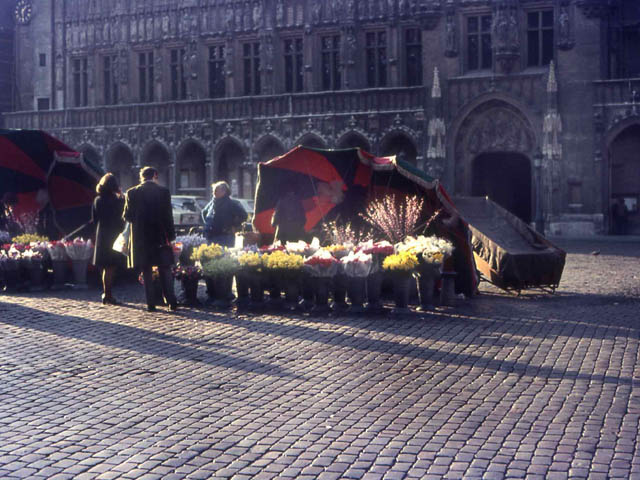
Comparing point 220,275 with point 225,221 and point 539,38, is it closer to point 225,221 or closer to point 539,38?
point 225,221

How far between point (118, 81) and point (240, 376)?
1497 inches

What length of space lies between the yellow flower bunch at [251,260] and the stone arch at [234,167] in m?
27.8

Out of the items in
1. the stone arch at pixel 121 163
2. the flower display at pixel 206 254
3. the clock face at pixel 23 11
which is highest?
the clock face at pixel 23 11

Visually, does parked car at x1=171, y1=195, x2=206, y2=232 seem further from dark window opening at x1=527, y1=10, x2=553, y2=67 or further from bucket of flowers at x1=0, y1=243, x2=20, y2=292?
bucket of flowers at x1=0, y1=243, x2=20, y2=292

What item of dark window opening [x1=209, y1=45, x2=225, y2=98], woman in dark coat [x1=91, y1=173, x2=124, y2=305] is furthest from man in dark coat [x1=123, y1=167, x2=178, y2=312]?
dark window opening [x1=209, y1=45, x2=225, y2=98]

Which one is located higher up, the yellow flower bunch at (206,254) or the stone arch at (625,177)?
the stone arch at (625,177)

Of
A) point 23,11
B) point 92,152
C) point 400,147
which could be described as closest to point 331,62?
point 400,147

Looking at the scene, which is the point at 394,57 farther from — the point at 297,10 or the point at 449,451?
the point at 449,451

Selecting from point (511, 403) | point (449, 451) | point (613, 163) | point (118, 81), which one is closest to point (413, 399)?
point (511, 403)

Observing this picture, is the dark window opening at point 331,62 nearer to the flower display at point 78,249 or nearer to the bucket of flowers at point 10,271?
the flower display at point 78,249

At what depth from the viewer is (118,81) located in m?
44.9

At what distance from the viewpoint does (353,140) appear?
39.0 metres

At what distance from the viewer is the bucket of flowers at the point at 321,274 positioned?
12.8m

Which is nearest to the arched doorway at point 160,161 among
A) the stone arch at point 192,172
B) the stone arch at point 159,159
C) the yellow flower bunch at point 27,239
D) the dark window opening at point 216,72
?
the stone arch at point 159,159
